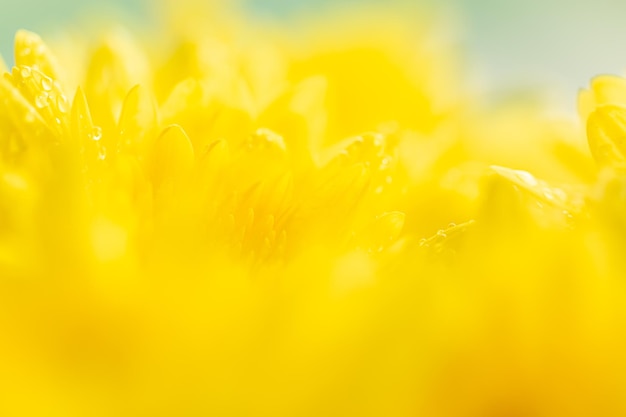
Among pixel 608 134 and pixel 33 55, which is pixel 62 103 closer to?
pixel 33 55

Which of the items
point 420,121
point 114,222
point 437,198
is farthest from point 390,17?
point 114,222

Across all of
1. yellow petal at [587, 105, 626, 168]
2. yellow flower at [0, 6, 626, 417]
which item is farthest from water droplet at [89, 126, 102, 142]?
yellow petal at [587, 105, 626, 168]

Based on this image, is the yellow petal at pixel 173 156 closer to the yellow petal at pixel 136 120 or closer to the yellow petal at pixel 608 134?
the yellow petal at pixel 136 120

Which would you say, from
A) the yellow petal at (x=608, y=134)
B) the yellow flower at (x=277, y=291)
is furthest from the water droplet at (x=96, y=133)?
the yellow petal at (x=608, y=134)

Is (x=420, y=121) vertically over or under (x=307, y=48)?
under

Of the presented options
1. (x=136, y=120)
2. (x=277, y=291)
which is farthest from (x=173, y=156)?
(x=277, y=291)

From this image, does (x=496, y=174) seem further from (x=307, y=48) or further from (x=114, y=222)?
(x=307, y=48)

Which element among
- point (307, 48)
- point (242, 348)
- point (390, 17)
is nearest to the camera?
point (242, 348)

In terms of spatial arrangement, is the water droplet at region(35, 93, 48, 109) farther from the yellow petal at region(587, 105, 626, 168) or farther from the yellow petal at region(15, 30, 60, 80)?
the yellow petal at region(587, 105, 626, 168)
